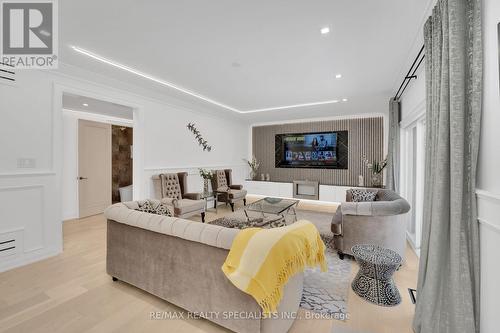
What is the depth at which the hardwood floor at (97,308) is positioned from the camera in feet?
5.92

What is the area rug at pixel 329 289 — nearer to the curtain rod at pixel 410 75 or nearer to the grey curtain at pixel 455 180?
the grey curtain at pixel 455 180

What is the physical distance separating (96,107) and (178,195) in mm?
2719

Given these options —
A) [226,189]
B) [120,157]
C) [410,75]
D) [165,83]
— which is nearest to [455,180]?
[410,75]

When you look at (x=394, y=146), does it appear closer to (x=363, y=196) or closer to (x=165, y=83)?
(x=363, y=196)

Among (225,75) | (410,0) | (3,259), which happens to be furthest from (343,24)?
(3,259)

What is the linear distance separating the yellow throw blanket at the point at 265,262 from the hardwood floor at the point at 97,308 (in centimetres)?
68

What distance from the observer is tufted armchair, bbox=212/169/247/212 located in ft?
18.6

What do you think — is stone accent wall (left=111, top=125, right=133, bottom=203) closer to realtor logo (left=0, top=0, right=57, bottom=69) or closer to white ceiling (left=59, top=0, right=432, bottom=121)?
white ceiling (left=59, top=0, right=432, bottom=121)

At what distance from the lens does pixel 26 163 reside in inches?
117

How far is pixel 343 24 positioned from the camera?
7.30 feet

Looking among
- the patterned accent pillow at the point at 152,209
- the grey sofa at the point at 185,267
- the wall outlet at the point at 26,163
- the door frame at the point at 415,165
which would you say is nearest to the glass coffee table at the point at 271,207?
the patterned accent pillow at the point at 152,209

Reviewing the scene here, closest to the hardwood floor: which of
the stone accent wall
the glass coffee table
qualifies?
the glass coffee table

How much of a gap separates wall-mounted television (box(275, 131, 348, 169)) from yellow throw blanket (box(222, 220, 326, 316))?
19.3 ft

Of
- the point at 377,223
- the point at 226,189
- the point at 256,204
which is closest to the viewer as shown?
the point at 377,223
